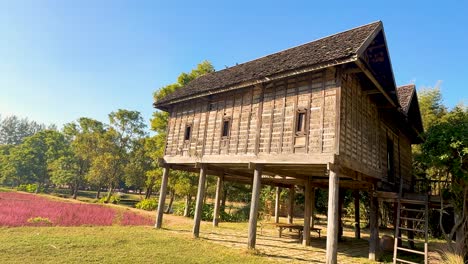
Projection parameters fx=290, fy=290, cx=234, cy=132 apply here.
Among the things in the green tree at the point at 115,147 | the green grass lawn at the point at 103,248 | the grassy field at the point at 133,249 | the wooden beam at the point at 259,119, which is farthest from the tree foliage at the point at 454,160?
the green tree at the point at 115,147

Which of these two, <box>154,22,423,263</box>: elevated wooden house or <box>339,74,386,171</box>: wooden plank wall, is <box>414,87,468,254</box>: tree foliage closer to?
<box>339,74,386,171</box>: wooden plank wall

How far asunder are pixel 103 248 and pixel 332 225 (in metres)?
7.28

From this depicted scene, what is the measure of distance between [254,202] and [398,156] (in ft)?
29.7

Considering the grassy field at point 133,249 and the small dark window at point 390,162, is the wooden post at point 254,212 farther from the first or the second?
the small dark window at point 390,162

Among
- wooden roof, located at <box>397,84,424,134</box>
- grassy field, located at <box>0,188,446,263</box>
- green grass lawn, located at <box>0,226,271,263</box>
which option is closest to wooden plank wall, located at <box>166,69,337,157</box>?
grassy field, located at <box>0,188,446,263</box>

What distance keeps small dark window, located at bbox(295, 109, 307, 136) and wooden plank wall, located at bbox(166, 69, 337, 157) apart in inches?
5.5

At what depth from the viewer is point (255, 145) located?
1147 centimetres

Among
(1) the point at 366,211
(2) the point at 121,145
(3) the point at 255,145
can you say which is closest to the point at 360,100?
(3) the point at 255,145

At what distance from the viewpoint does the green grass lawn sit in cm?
802

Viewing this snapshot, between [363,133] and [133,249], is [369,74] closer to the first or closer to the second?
[363,133]

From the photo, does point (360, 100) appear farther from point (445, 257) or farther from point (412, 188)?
point (412, 188)

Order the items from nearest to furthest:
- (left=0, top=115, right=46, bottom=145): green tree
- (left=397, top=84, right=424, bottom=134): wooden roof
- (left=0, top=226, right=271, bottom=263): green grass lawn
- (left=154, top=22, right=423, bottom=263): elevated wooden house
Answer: (left=0, top=226, right=271, bottom=263): green grass lawn
(left=154, top=22, right=423, bottom=263): elevated wooden house
(left=397, top=84, right=424, bottom=134): wooden roof
(left=0, top=115, right=46, bottom=145): green tree

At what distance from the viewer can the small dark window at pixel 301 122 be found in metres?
10.2

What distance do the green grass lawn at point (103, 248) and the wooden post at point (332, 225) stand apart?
79.5 inches
